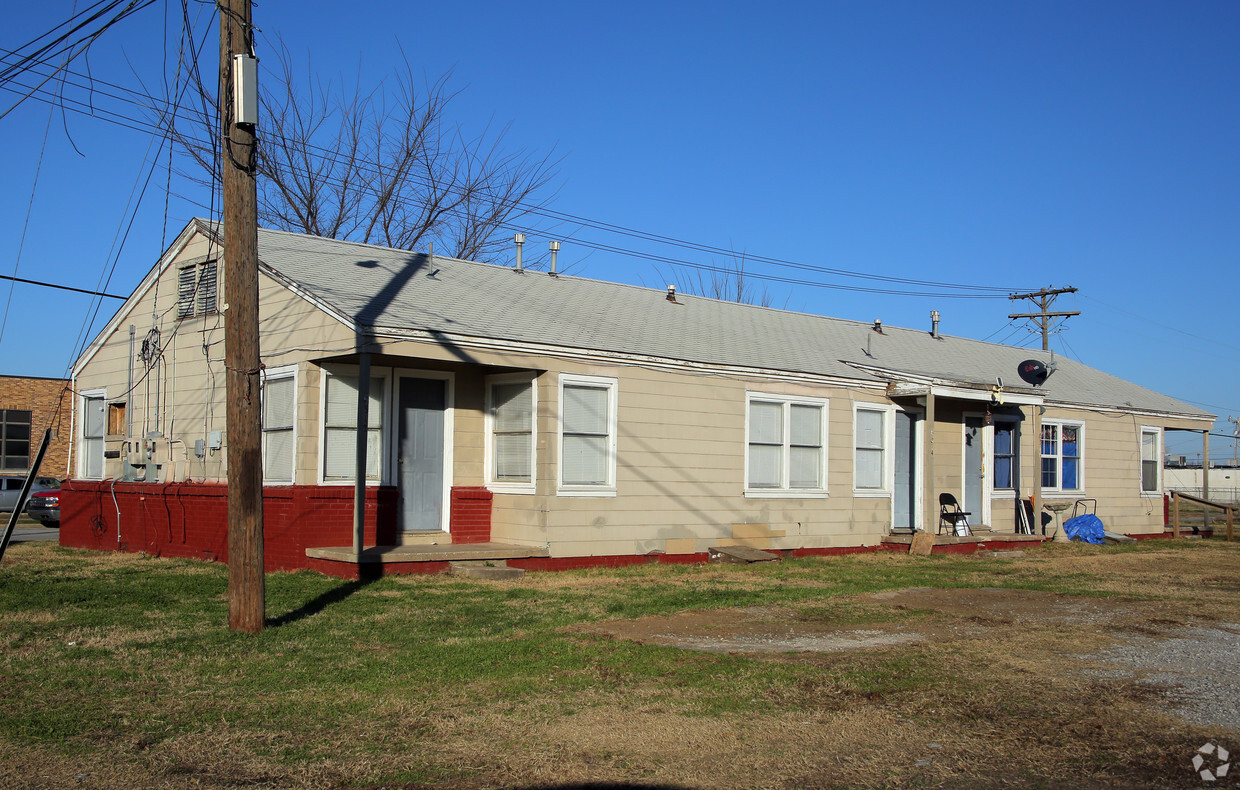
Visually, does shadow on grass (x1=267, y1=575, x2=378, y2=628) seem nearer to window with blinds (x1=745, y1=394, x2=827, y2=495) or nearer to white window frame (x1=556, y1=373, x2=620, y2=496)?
white window frame (x1=556, y1=373, x2=620, y2=496)

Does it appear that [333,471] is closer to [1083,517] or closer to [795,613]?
[795,613]

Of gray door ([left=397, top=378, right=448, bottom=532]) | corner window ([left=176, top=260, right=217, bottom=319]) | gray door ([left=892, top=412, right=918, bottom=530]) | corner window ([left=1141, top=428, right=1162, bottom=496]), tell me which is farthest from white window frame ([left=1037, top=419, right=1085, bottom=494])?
corner window ([left=176, top=260, right=217, bottom=319])

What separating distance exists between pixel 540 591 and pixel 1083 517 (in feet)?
46.1

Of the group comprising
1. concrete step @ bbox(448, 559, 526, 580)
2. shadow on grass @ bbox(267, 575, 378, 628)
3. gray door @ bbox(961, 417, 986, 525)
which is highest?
gray door @ bbox(961, 417, 986, 525)

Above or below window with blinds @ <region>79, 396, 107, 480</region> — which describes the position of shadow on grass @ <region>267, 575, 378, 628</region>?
below

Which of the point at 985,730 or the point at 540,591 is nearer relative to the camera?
the point at 985,730

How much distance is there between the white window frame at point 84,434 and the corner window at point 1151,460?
2193cm

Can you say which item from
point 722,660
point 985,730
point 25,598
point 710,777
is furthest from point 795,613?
point 25,598

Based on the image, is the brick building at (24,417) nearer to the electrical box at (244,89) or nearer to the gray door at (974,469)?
the gray door at (974,469)

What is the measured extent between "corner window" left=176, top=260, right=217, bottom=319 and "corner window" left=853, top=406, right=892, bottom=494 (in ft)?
34.9

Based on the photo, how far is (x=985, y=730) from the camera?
5895 mm

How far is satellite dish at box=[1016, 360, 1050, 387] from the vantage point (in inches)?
805

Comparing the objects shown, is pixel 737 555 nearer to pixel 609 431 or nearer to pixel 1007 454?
pixel 609 431

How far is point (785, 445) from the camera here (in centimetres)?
1642
